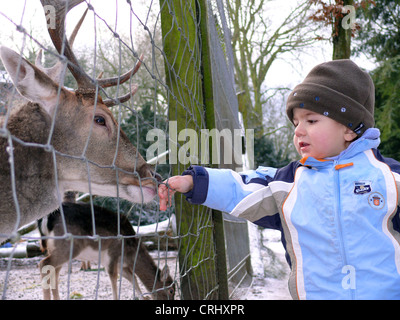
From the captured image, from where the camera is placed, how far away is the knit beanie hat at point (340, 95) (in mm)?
1896

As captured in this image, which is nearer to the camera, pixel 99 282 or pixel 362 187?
pixel 362 187

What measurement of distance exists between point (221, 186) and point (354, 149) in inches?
24.8

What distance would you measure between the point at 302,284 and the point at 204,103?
4.46 feet

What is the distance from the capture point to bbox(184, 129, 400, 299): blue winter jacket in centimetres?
167

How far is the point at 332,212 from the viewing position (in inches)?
69.3

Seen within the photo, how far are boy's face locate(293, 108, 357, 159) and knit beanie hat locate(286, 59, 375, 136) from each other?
4 centimetres

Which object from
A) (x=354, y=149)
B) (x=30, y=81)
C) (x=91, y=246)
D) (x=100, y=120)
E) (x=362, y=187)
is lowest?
(x=91, y=246)

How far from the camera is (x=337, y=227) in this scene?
1731 millimetres

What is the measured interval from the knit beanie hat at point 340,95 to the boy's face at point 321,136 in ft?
0.13

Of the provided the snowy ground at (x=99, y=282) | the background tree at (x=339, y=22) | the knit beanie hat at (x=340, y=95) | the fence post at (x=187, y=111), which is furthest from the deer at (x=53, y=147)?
the background tree at (x=339, y=22)

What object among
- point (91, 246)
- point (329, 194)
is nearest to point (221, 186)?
point (329, 194)

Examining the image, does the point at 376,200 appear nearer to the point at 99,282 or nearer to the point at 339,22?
the point at 99,282

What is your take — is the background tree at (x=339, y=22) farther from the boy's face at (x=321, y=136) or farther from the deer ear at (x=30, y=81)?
the deer ear at (x=30, y=81)

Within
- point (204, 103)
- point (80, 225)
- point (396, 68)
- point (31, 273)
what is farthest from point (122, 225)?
point (396, 68)
